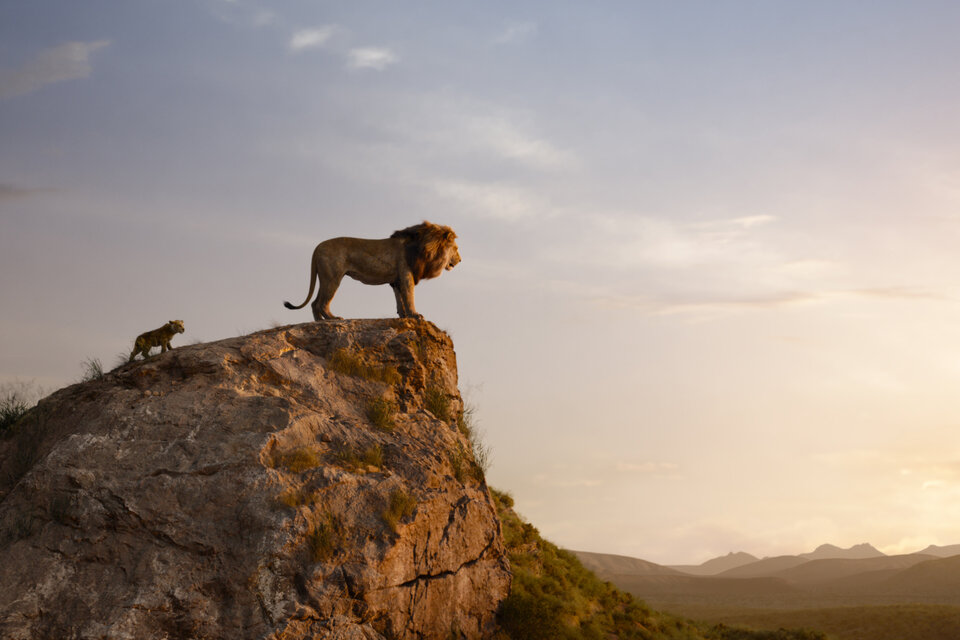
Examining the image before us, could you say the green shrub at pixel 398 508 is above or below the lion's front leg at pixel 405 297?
below

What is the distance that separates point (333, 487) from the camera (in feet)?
34.7

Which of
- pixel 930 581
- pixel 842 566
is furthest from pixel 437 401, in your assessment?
pixel 842 566

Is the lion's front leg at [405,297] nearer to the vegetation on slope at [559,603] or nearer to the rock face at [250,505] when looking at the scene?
the rock face at [250,505]

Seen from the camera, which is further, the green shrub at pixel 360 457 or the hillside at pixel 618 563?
the hillside at pixel 618 563

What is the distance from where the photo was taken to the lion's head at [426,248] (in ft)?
48.4

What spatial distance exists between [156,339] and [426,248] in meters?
5.25

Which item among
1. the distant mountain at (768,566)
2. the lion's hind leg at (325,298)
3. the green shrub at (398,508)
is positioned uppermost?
the lion's hind leg at (325,298)

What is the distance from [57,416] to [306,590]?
6.00 m

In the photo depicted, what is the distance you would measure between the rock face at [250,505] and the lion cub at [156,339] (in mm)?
547

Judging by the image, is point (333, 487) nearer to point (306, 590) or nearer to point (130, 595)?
point (306, 590)

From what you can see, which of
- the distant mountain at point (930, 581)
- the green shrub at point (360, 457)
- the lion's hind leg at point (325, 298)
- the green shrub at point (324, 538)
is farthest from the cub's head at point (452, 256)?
the distant mountain at point (930, 581)

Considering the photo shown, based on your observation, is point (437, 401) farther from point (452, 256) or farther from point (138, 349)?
point (138, 349)

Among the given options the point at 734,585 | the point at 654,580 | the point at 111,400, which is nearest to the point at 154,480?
the point at 111,400

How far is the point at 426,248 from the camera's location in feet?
48.4
